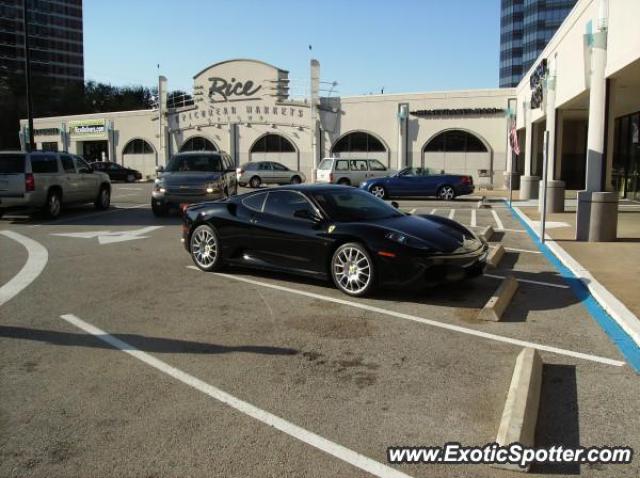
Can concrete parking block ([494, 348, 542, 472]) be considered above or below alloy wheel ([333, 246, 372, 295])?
below

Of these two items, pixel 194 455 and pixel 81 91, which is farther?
pixel 81 91

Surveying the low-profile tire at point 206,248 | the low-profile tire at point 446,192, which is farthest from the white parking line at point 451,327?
the low-profile tire at point 446,192

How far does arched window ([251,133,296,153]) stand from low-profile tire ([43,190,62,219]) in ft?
80.0

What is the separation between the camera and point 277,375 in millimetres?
4816

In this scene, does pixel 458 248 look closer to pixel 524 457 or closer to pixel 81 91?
pixel 524 457

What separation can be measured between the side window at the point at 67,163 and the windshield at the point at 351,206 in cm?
1109

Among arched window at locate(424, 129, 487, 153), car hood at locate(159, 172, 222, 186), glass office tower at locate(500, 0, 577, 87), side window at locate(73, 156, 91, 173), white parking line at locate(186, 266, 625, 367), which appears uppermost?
glass office tower at locate(500, 0, 577, 87)

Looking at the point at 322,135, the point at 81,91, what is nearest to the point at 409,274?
the point at 322,135

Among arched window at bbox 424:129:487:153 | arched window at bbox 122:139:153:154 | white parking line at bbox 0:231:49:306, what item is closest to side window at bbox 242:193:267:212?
white parking line at bbox 0:231:49:306

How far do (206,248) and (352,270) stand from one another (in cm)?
256

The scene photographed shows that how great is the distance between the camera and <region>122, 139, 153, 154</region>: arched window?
4756 cm

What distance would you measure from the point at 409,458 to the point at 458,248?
4.12 metres

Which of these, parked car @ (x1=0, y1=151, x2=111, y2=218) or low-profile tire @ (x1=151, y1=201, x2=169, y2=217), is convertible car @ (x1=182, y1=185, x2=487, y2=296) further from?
parked car @ (x1=0, y1=151, x2=111, y2=218)

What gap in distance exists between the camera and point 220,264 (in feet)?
29.1
